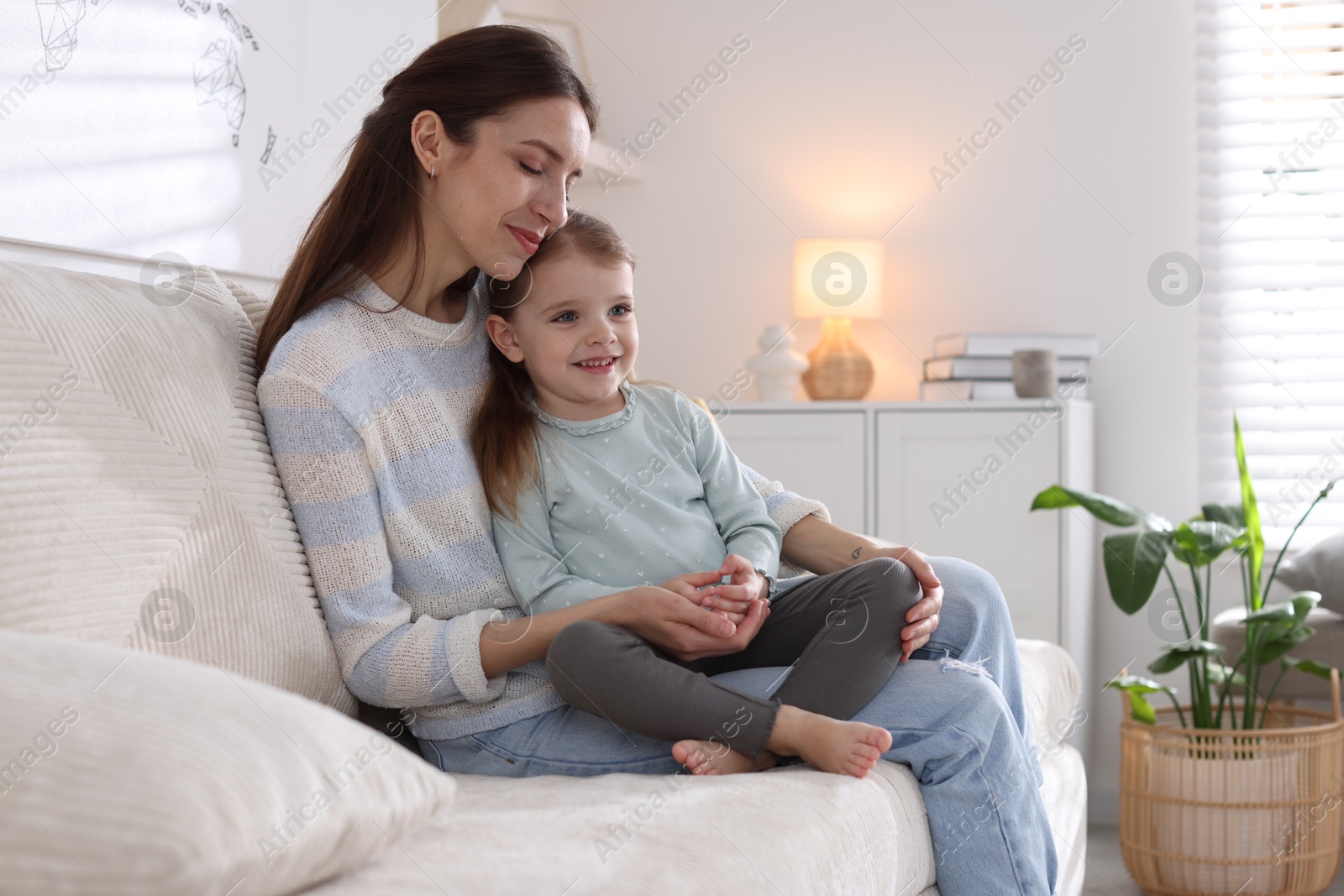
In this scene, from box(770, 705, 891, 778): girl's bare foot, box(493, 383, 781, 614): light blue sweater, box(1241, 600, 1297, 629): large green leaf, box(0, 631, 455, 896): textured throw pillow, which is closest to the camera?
box(0, 631, 455, 896): textured throw pillow

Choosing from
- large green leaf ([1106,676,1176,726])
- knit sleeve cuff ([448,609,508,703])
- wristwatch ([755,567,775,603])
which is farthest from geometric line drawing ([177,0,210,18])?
large green leaf ([1106,676,1176,726])

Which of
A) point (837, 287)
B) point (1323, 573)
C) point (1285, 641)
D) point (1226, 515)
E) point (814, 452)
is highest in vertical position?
point (837, 287)

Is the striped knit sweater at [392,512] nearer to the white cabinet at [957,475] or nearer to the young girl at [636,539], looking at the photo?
Answer: the young girl at [636,539]

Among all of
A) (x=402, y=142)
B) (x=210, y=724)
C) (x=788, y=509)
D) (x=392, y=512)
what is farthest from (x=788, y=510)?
(x=210, y=724)

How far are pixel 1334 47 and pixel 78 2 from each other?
2.69 m

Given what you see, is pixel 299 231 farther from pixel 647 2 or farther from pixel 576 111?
pixel 647 2

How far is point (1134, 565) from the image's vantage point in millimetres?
2201

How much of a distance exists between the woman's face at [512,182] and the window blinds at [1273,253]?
209cm

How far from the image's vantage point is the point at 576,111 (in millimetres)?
1294

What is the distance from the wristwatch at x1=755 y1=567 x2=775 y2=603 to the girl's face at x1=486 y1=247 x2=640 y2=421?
0.87 feet

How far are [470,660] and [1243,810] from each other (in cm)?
169

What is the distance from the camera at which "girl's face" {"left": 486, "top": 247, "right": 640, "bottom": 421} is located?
1.30m

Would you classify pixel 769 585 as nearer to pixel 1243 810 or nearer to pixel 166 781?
pixel 166 781

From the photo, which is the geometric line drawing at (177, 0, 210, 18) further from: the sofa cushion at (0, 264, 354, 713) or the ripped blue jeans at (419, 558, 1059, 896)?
the ripped blue jeans at (419, 558, 1059, 896)
